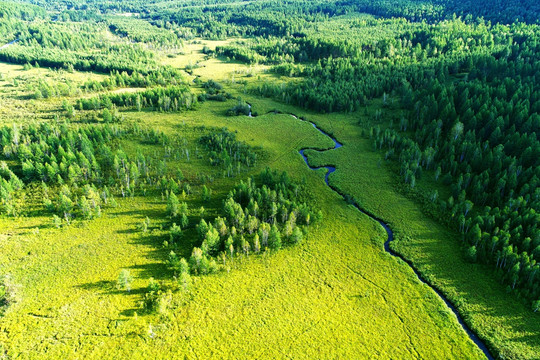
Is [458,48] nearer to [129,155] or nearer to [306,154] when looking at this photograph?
[306,154]

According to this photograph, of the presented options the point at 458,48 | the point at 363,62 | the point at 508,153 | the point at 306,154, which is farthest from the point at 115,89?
the point at 458,48

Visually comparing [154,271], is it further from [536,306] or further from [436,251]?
[536,306]

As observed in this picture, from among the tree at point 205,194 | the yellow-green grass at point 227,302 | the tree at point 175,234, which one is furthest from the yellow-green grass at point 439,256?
the tree at point 175,234

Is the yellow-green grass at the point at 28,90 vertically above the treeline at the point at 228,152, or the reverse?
the yellow-green grass at the point at 28,90

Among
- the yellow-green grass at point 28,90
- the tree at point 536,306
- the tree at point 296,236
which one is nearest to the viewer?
the tree at point 536,306

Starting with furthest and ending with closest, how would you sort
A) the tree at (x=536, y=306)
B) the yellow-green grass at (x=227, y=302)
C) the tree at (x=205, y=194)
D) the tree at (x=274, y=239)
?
the tree at (x=205, y=194)
the tree at (x=274, y=239)
the tree at (x=536, y=306)
the yellow-green grass at (x=227, y=302)

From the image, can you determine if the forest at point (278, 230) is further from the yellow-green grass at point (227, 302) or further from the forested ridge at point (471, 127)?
the forested ridge at point (471, 127)

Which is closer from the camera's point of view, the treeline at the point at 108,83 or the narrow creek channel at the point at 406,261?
the narrow creek channel at the point at 406,261
